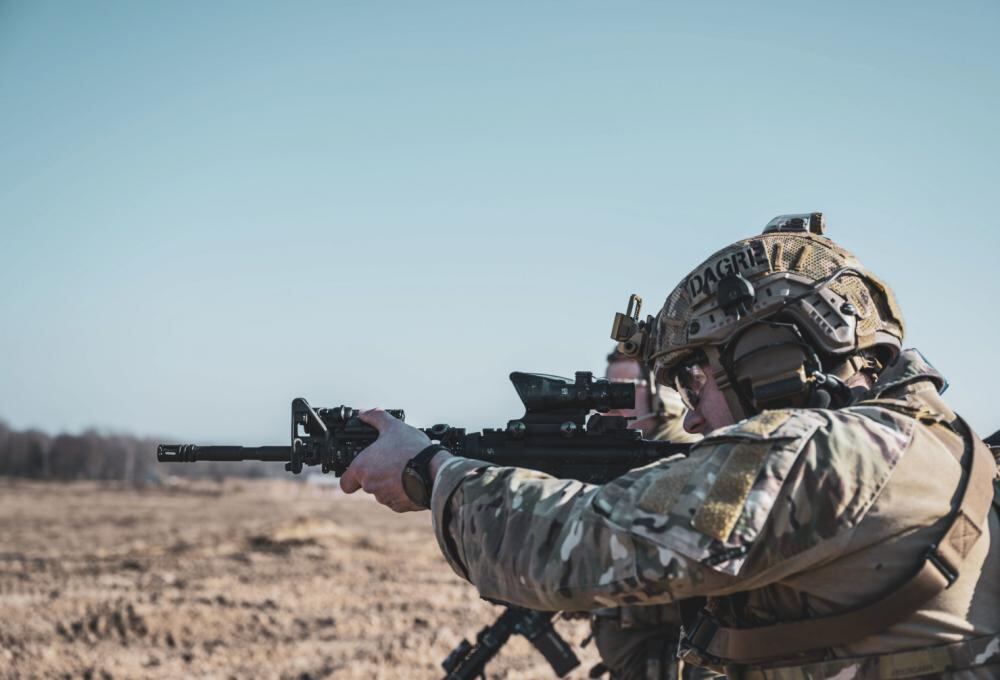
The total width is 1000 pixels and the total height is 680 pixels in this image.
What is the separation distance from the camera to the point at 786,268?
2.84 meters

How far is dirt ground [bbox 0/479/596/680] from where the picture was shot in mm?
10078

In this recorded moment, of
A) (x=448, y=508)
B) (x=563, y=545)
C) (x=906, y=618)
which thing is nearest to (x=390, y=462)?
(x=448, y=508)

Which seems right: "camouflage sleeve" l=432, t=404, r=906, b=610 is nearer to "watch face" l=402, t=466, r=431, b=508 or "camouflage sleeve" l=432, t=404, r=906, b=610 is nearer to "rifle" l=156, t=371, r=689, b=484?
"watch face" l=402, t=466, r=431, b=508

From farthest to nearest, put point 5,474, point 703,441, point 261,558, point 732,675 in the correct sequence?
point 5,474, point 261,558, point 732,675, point 703,441

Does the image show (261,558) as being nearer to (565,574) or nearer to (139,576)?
(139,576)

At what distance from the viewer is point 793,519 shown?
2182 mm

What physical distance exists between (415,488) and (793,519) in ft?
3.77

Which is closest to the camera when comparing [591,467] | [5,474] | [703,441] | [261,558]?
[703,441]

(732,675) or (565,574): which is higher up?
(565,574)

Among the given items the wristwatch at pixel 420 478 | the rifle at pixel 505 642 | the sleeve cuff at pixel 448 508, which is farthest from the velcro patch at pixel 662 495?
the rifle at pixel 505 642

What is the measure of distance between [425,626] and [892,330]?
1038 cm

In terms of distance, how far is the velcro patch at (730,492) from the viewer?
2.13 m

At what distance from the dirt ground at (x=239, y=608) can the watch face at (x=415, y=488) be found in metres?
7.41

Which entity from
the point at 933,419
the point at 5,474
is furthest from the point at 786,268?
the point at 5,474
